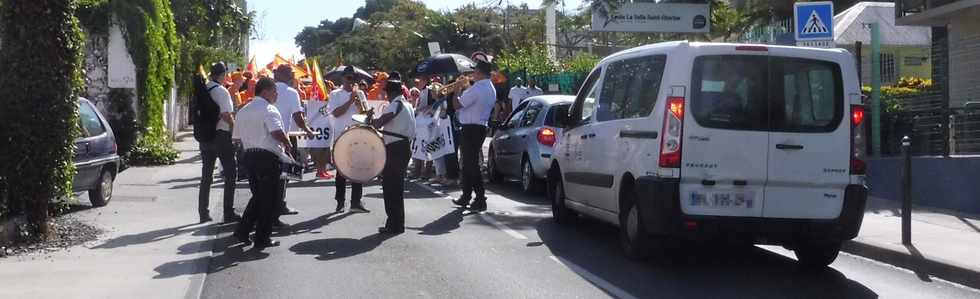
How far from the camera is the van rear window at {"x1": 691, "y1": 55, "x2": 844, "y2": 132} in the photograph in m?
8.91

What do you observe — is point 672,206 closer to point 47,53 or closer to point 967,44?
point 47,53

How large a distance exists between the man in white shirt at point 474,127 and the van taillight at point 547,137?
158 cm

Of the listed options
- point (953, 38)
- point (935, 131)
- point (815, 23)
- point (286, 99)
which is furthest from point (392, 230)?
point (953, 38)

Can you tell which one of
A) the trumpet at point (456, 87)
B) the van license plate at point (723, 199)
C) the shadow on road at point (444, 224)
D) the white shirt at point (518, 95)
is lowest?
the shadow on road at point (444, 224)

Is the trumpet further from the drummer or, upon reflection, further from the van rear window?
the van rear window

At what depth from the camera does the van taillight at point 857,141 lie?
9.02 m

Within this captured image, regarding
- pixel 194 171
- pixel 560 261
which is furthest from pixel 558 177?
pixel 194 171

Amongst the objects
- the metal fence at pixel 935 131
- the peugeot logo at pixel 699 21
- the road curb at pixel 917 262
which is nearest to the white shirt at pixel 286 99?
the road curb at pixel 917 262

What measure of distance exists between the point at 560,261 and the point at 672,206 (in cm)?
128

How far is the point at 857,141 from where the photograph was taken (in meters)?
9.05

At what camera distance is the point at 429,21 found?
58.9 metres

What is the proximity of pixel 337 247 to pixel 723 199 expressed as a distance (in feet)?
11.7

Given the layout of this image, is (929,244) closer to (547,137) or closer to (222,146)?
(547,137)

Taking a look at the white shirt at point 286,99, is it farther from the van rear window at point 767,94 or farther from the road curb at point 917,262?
the road curb at point 917,262
